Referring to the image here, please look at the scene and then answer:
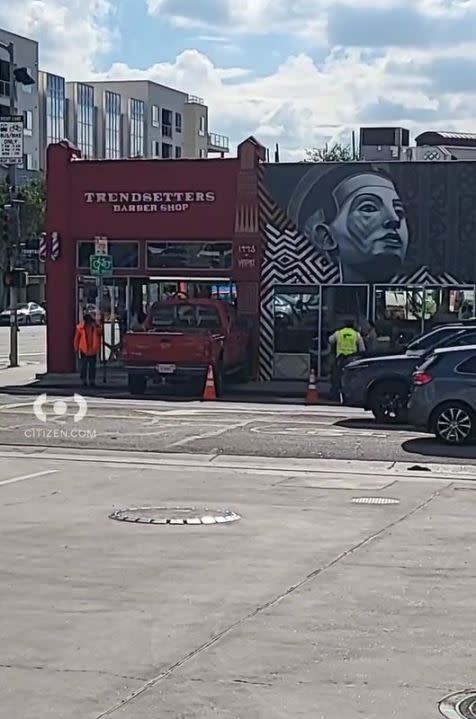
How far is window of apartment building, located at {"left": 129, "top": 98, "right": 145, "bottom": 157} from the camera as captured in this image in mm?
107250

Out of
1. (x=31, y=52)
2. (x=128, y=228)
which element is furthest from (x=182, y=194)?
(x=31, y=52)

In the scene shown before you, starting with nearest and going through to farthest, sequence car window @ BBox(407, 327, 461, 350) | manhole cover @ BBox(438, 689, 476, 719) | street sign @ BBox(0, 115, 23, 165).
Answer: manhole cover @ BBox(438, 689, 476, 719)
car window @ BBox(407, 327, 461, 350)
street sign @ BBox(0, 115, 23, 165)

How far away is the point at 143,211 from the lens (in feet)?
101

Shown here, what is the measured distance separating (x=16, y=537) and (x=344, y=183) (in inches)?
781

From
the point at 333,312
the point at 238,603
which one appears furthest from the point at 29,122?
the point at 238,603

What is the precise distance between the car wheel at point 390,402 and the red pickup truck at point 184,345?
16.9 ft

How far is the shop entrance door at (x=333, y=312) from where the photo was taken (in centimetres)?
2983

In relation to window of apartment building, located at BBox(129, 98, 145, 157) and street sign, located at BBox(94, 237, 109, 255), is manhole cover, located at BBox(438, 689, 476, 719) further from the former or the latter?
window of apartment building, located at BBox(129, 98, 145, 157)

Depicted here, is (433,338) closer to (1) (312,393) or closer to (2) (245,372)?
(1) (312,393)

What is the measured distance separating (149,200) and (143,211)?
0.30 metres

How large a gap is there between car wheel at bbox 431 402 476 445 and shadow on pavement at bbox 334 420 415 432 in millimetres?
2345

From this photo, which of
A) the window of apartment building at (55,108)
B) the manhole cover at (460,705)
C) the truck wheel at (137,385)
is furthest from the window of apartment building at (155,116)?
the manhole cover at (460,705)

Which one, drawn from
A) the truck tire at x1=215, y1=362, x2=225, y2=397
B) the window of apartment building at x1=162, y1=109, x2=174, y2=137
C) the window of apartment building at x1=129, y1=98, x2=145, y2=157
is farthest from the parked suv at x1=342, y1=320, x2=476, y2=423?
the window of apartment building at x1=162, y1=109, x2=174, y2=137

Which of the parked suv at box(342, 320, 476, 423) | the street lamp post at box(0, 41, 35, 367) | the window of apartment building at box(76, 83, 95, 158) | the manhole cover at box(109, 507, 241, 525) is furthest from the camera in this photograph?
the window of apartment building at box(76, 83, 95, 158)
